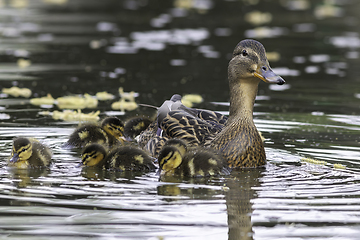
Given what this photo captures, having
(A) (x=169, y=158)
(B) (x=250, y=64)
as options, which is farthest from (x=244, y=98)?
(A) (x=169, y=158)

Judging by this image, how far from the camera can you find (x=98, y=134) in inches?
278

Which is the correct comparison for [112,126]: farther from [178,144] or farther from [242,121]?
[242,121]

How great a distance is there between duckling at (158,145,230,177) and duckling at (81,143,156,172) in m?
0.23

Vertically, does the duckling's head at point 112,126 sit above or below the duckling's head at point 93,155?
above

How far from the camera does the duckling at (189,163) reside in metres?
5.59

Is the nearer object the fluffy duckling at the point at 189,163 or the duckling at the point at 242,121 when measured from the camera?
the fluffy duckling at the point at 189,163

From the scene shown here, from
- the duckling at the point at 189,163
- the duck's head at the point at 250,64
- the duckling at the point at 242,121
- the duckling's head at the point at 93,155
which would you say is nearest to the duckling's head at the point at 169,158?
the duckling at the point at 189,163

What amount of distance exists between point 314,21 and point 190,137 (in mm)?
12327

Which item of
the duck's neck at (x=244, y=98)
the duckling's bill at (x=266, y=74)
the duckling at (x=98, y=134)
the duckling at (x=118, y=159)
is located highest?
the duckling's bill at (x=266, y=74)

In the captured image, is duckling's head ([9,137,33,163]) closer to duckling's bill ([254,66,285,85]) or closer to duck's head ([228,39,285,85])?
duck's head ([228,39,285,85])

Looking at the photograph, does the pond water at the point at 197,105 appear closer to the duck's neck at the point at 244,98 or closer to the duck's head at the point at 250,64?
the duck's neck at the point at 244,98

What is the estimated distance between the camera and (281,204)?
15.8ft

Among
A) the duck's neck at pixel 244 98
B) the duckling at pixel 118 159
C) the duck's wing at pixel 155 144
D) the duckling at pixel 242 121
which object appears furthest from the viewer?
the duck's wing at pixel 155 144

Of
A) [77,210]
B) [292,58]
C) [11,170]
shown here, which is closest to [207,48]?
[292,58]
